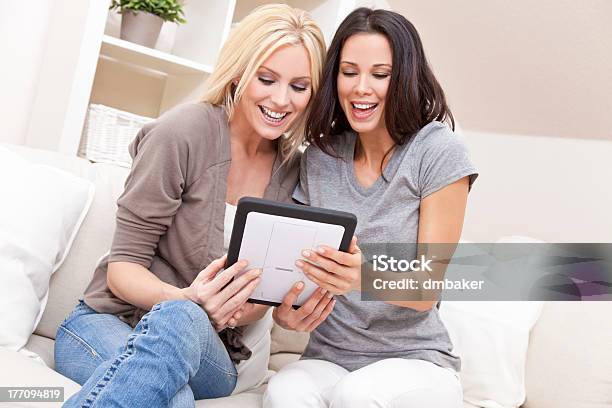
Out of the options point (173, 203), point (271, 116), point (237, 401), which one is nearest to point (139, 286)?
point (173, 203)

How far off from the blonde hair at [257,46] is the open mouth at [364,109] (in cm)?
9

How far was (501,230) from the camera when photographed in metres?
2.50

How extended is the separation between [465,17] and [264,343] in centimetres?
135

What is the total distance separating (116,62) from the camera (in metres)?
2.19

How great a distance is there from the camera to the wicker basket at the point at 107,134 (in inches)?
74.9

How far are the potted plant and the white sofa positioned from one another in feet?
1.68

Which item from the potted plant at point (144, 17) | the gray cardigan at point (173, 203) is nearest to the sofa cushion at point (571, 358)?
the gray cardigan at point (173, 203)

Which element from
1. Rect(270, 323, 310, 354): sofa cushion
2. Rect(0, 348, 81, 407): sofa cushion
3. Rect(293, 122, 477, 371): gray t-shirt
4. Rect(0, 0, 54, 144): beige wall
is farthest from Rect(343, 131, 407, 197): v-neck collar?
Rect(0, 0, 54, 144): beige wall

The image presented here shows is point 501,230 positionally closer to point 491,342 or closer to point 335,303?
point 491,342

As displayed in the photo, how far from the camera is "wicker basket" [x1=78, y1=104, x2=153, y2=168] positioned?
1903 millimetres

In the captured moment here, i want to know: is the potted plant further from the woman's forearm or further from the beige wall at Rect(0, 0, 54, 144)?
the woman's forearm

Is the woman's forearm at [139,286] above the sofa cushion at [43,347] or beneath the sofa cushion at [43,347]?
above

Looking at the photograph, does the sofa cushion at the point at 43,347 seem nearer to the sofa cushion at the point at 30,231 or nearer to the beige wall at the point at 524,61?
the sofa cushion at the point at 30,231

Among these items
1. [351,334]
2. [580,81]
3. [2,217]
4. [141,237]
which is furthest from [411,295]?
[580,81]
